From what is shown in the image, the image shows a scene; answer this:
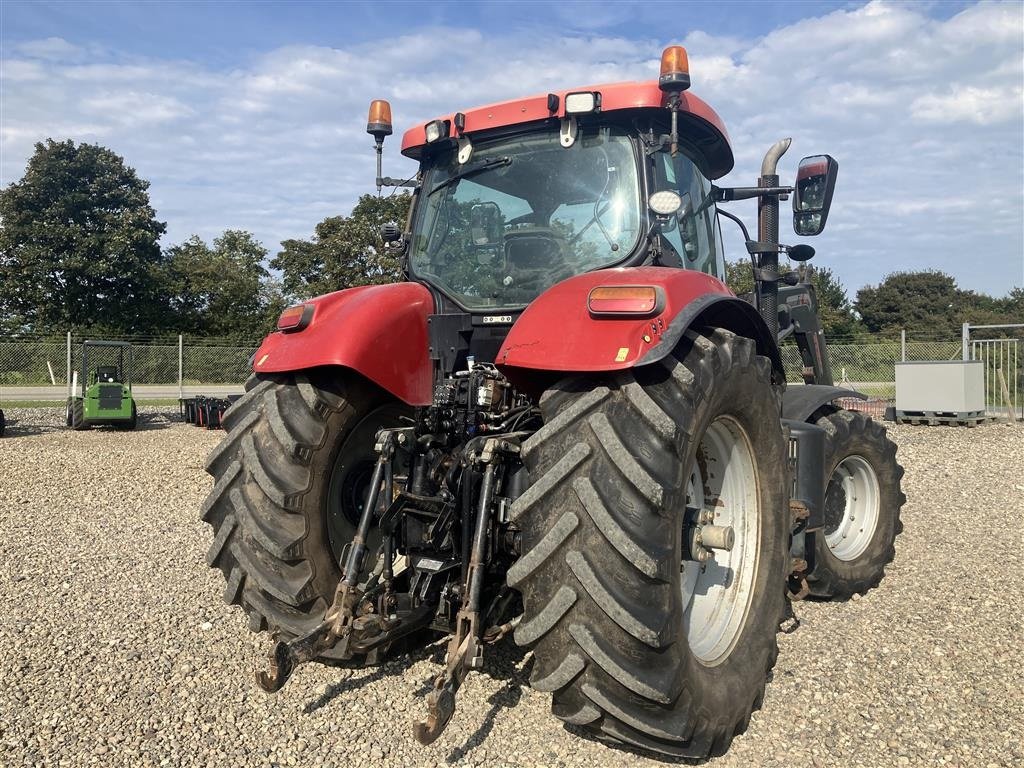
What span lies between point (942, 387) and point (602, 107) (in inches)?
542

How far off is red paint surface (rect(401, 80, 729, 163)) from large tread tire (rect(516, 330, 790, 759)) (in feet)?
4.50

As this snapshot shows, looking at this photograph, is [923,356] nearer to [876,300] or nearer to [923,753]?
[923,753]

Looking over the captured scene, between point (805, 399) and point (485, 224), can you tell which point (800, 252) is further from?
point (485, 224)

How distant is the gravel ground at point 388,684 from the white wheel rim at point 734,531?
0.40 m

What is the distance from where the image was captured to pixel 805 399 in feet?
15.5

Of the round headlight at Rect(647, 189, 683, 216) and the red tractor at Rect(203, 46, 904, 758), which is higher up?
the round headlight at Rect(647, 189, 683, 216)

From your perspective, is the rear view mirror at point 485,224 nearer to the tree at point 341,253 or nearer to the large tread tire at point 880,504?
the large tread tire at point 880,504

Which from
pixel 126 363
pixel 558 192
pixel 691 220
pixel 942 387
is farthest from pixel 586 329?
pixel 126 363

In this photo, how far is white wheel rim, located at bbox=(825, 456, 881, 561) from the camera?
16.4 ft

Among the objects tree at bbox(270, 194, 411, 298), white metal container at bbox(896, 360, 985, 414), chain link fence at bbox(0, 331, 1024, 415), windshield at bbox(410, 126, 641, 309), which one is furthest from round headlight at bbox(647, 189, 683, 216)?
tree at bbox(270, 194, 411, 298)

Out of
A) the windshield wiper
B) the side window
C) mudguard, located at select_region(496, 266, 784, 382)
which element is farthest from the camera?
the windshield wiper

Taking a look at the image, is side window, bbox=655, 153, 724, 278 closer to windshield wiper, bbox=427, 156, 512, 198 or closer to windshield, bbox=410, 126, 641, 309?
windshield, bbox=410, 126, 641, 309

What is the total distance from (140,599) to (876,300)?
55582 millimetres

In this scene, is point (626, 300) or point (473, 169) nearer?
point (626, 300)
